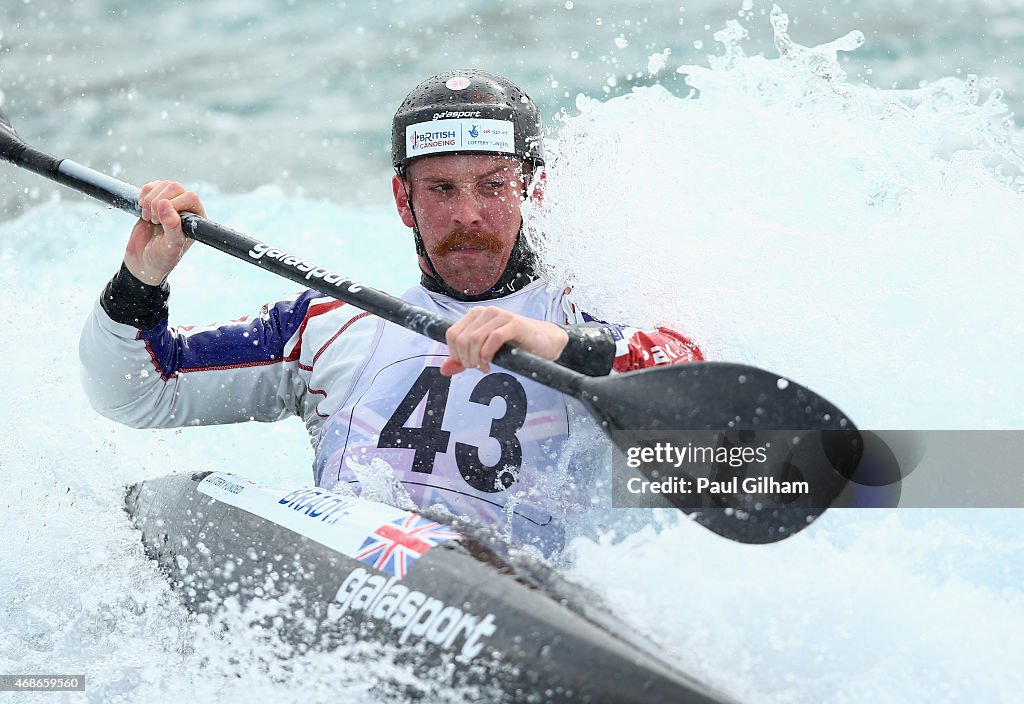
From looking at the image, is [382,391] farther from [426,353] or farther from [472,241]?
[472,241]

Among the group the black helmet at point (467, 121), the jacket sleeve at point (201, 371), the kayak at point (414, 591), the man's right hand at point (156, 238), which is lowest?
the kayak at point (414, 591)

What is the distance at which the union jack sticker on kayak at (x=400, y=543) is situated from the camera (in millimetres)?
1888

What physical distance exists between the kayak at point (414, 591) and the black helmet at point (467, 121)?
0.85 meters

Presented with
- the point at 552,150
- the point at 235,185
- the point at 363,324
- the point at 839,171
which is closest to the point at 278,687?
the point at 363,324

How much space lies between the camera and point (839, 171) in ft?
12.2

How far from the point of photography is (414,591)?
181cm

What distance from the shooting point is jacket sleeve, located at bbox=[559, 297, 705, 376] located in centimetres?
219

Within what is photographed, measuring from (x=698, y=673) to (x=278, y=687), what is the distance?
73 centimetres

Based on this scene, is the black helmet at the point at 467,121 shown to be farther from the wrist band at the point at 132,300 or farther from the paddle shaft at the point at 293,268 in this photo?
the wrist band at the point at 132,300

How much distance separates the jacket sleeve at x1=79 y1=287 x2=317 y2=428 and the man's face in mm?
387

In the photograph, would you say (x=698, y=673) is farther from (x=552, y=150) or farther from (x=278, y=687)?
(x=552, y=150)

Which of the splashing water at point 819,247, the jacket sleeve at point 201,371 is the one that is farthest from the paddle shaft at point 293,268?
the splashing water at point 819,247

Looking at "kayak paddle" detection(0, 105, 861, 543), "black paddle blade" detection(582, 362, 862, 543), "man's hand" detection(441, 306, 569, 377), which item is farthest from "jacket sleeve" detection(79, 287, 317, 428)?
"black paddle blade" detection(582, 362, 862, 543)

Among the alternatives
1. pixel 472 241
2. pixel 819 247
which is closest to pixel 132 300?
pixel 472 241
